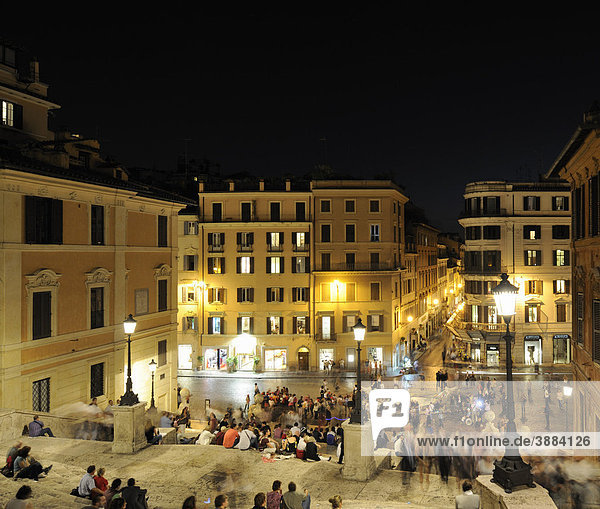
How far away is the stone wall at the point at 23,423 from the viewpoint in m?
16.5

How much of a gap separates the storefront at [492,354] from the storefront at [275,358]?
17.4 metres

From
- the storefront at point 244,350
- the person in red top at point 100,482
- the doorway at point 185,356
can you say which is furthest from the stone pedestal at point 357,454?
the doorway at point 185,356

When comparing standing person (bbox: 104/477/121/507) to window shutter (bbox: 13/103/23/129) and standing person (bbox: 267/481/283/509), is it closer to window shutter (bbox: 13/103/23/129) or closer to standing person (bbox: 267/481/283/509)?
standing person (bbox: 267/481/283/509)

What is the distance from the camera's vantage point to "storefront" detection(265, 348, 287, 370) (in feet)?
154

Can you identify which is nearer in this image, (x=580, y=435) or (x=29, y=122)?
(x=580, y=435)

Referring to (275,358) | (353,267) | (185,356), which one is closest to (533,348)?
(353,267)

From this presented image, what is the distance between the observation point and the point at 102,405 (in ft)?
80.2

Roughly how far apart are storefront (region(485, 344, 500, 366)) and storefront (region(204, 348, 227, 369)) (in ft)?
74.3

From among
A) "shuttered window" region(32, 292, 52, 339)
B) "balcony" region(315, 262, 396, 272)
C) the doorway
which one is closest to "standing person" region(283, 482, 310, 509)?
"shuttered window" region(32, 292, 52, 339)

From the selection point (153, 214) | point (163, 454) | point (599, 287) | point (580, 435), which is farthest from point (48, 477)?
point (153, 214)

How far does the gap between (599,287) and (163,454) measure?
43.0 ft

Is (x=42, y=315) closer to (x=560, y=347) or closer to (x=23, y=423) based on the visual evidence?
(x=23, y=423)

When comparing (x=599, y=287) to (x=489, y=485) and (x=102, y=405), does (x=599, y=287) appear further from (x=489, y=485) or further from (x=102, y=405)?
(x=102, y=405)

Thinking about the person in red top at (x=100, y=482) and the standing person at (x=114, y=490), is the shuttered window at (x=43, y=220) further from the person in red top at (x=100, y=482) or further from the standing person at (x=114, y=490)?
the standing person at (x=114, y=490)
